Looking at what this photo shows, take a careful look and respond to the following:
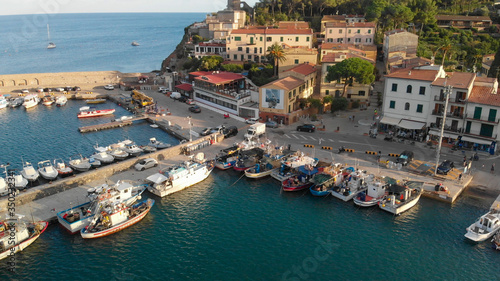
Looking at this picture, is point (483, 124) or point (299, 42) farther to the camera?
point (299, 42)

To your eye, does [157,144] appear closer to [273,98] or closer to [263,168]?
[263,168]

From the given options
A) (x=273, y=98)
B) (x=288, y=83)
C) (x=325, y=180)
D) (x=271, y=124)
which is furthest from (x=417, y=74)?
(x=325, y=180)

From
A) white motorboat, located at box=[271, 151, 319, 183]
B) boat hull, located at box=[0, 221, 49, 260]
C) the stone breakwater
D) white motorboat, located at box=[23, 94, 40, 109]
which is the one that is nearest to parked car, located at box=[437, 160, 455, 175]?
white motorboat, located at box=[271, 151, 319, 183]

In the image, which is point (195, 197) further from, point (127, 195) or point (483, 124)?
point (483, 124)

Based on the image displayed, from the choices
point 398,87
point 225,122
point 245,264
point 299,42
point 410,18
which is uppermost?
point 410,18

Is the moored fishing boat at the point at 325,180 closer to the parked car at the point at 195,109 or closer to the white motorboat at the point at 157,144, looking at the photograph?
the white motorboat at the point at 157,144

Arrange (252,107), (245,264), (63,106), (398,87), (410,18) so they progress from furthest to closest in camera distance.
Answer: (410,18), (63,106), (252,107), (398,87), (245,264)

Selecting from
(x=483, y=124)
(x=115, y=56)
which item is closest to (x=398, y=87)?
(x=483, y=124)

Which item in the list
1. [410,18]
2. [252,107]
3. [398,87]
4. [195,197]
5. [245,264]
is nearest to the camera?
[245,264]
